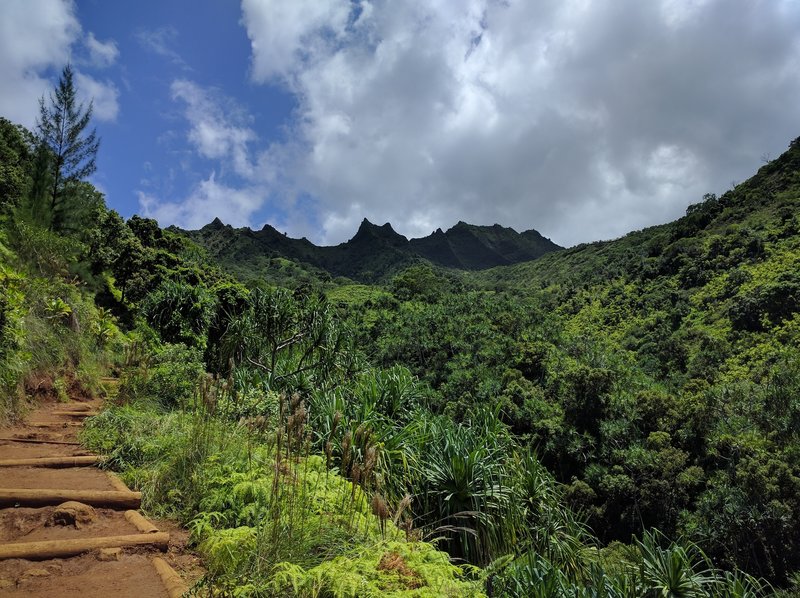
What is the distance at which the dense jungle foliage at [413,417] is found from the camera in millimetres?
3596

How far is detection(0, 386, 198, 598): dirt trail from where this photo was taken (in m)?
2.85

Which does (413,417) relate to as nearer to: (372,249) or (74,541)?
(74,541)

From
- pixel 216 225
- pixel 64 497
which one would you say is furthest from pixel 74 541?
pixel 216 225

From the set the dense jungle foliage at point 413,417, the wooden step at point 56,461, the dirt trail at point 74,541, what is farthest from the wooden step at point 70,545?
the wooden step at point 56,461

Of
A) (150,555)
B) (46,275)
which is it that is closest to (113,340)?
(46,275)

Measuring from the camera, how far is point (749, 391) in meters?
25.0

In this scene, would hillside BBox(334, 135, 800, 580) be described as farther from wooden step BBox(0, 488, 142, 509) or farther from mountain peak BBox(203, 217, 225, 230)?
mountain peak BBox(203, 217, 225, 230)

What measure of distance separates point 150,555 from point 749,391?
28.9 meters

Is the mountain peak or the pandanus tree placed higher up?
the mountain peak

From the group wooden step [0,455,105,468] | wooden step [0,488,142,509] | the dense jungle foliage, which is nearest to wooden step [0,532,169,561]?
the dense jungle foliage

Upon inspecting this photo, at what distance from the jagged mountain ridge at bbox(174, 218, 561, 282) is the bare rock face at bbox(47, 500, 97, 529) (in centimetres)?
8104

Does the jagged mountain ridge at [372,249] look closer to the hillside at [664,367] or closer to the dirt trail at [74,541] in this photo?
the hillside at [664,367]

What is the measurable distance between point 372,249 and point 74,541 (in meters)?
144

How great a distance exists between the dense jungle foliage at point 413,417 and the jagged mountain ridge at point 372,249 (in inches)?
2359
